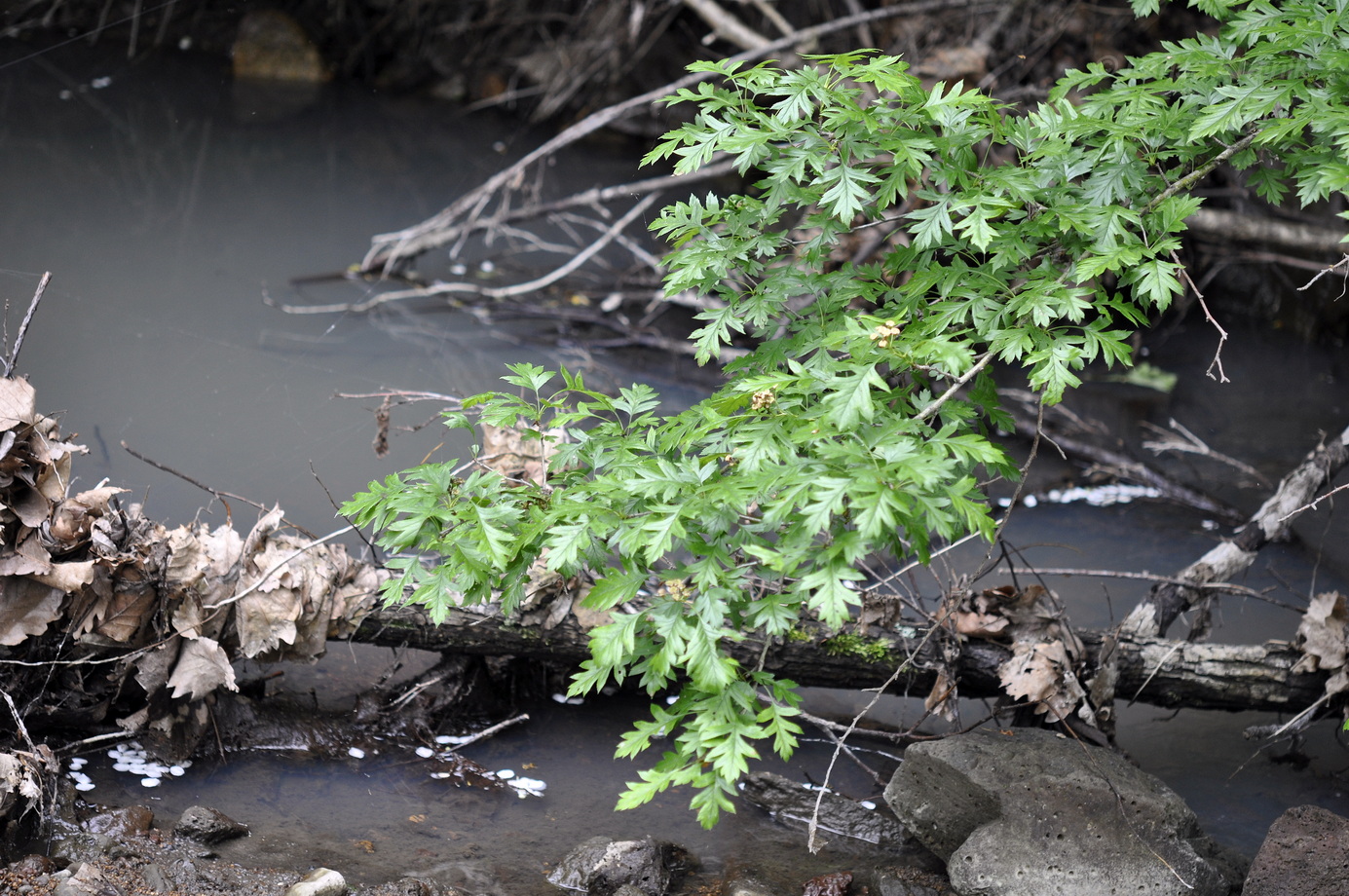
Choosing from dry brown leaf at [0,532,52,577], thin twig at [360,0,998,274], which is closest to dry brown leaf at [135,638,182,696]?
dry brown leaf at [0,532,52,577]

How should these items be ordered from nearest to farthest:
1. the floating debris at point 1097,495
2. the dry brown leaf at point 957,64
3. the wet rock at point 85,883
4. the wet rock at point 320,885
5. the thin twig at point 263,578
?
the wet rock at point 85,883 < the wet rock at point 320,885 < the thin twig at point 263,578 < the floating debris at point 1097,495 < the dry brown leaf at point 957,64

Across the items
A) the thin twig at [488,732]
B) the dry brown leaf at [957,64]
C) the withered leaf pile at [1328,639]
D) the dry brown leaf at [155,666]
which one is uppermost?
the dry brown leaf at [957,64]

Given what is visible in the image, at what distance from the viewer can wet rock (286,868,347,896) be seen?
2502mm

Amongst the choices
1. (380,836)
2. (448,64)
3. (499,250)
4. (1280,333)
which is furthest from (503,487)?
(448,64)

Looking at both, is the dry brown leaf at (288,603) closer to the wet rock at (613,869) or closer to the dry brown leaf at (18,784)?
the dry brown leaf at (18,784)

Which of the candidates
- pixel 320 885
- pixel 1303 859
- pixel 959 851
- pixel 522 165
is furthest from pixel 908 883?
pixel 522 165

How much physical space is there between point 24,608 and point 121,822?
656 mm

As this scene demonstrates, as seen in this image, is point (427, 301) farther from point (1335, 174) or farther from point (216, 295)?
point (1335, 174)

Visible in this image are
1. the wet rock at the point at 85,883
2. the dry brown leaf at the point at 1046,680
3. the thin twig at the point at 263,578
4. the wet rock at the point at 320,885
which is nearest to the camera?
the wet rock at the point at 85,883

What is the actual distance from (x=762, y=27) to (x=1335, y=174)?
8653 mm

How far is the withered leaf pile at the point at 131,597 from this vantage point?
113 inches

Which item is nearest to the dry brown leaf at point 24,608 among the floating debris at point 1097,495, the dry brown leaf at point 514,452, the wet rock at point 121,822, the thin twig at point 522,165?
the wet rock at point 121,822

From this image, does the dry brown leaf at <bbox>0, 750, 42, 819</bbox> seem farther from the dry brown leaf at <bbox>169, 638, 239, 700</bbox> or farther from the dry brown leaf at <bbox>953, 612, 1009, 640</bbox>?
the dry brown leaf at <bbox>953, 612, 1009, 640</bbox>

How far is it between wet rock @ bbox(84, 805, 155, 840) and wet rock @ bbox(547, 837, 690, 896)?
1.06 m
